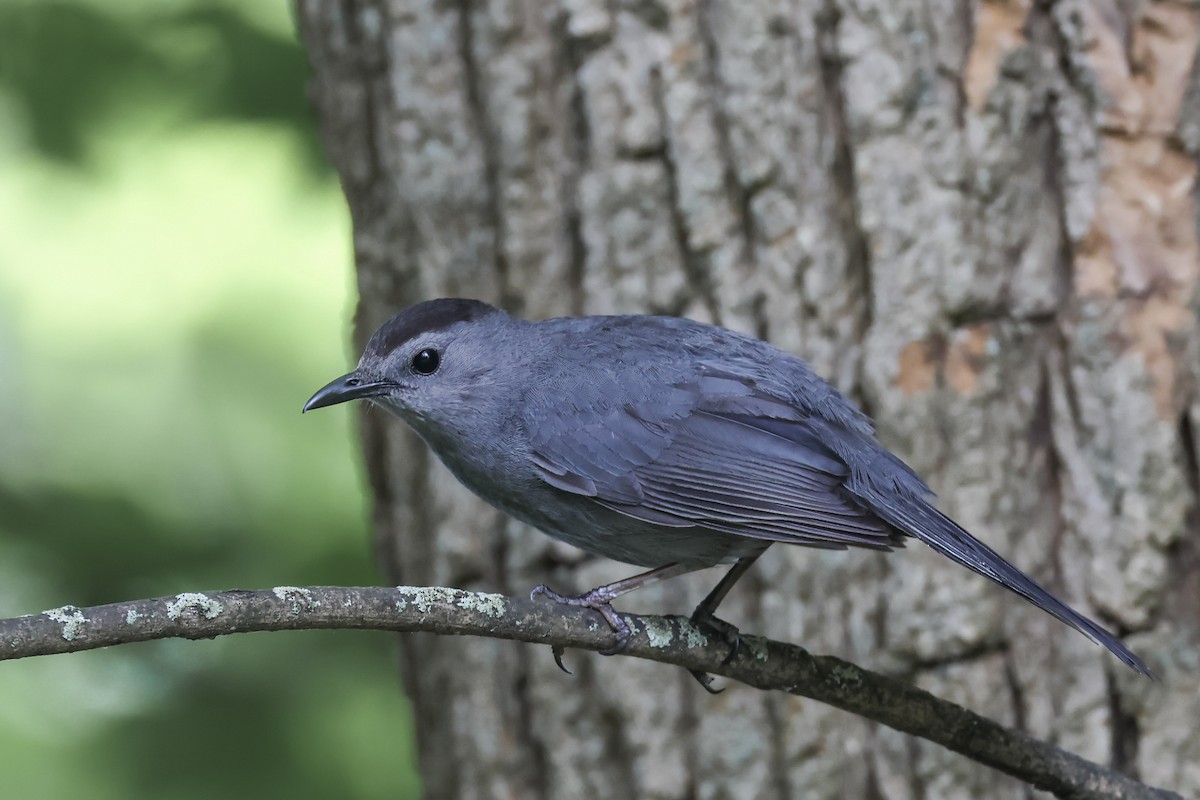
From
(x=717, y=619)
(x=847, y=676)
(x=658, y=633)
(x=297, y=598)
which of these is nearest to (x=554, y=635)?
(x=658, y=633)

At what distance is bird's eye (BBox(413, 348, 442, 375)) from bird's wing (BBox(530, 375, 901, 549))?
1.09ft

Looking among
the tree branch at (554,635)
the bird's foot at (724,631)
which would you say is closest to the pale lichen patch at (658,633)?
the tree branch at (554,635)

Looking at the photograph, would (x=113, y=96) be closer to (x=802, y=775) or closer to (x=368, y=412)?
(x=368, y=412)

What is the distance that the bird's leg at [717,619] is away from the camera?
275cm

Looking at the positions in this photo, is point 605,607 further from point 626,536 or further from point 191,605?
point 191,605

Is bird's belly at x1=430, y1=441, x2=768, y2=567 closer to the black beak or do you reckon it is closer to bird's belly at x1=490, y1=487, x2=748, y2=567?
bird's belly at x1=490, y1=487, x2=748, y2=567

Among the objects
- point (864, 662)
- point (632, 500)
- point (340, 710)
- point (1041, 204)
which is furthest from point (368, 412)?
point (1041, 204)

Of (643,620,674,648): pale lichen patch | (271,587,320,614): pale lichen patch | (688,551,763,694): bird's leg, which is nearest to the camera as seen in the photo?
(271,587,320,614): pale lichen patch

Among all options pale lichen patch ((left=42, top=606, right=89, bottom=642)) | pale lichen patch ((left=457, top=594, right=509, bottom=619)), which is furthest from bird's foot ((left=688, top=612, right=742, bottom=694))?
pale lichen patch ((left=42, top=606, right=89, bottom=642))

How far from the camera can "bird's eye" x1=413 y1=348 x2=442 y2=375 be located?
3195 millimetres

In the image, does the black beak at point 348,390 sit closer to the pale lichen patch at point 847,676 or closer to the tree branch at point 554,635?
the tree branch at point 554,635

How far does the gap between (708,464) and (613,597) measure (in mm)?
415

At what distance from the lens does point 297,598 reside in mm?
1919

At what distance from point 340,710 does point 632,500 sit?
201cm
